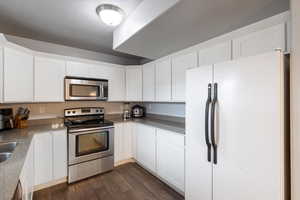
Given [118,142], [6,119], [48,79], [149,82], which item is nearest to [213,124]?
[149,82]

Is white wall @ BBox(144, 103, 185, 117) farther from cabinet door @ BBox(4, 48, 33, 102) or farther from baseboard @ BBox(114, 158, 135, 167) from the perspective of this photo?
cabinet door @ BBox(4, 48, 33, 102)

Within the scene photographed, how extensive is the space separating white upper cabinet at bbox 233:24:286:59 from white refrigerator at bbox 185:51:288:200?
43 cm

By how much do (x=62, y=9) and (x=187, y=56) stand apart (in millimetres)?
1764

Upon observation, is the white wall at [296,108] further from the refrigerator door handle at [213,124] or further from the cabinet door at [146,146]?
the cabinet door at [146,146]

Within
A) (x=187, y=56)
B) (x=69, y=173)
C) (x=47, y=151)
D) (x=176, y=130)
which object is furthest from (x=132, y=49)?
(x=69, y=173)

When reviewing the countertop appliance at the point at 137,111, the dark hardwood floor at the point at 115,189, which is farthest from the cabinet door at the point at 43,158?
the countertop appliance at the point at 137,111

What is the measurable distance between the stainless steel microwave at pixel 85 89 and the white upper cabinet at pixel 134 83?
533 mm

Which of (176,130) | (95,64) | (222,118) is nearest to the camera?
(222,118)

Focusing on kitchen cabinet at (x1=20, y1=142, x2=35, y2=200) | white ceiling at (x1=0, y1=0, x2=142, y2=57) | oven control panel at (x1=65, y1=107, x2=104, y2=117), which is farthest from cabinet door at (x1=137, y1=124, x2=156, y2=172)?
white ceiling at (x1=0, y1=0, x2=142, y2=57)

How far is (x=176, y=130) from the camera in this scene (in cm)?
208

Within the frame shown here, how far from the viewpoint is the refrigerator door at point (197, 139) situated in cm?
150

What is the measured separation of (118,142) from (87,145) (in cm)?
62

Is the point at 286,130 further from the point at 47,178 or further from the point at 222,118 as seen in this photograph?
the point at 47,178

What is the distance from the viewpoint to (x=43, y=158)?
211 cm
